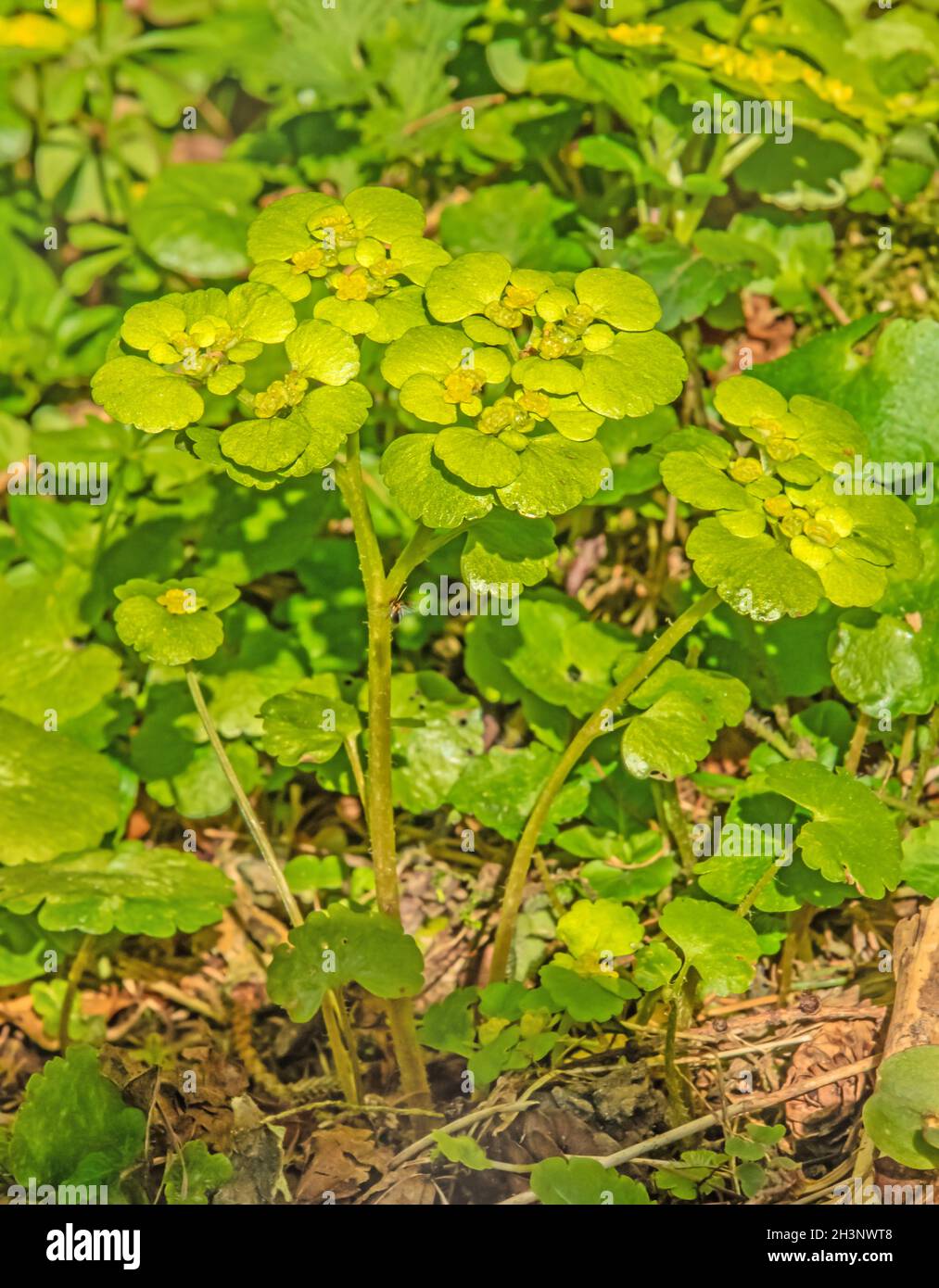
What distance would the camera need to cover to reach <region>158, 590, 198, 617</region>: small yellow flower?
1.70 m

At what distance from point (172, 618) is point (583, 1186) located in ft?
3.03

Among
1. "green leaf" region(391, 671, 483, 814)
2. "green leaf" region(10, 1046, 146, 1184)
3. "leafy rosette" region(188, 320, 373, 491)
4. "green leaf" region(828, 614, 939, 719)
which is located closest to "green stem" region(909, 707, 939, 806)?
"green leaf" region(828, 614, 939, 719)

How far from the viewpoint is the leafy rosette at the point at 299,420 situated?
1444 millimetres

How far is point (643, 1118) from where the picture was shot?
1726 mm

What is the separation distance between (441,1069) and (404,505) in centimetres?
91

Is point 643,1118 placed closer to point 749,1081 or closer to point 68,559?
point 749,1081

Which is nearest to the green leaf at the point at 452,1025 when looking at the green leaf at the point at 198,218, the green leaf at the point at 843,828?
the green leaf at the point at 843,828

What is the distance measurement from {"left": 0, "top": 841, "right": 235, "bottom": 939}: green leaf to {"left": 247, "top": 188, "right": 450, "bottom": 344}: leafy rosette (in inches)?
35.8

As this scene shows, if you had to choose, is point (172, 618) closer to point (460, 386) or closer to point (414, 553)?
point (414, 553)

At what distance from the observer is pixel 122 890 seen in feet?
6.08

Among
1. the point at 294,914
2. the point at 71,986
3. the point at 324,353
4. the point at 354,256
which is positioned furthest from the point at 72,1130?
the point at 354,256

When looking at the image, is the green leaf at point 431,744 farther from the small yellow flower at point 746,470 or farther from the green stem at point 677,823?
the small yellow flower at point 746,470

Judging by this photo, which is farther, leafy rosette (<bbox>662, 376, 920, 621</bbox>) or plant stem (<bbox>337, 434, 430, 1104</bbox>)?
plant stem (<bbox>337, 434, 430, 1104</bbox>)

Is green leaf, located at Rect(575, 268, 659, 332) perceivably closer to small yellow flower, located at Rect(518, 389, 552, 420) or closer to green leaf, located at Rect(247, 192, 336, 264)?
small yellow flower, located at Rect(518, 389, 552, 420)
